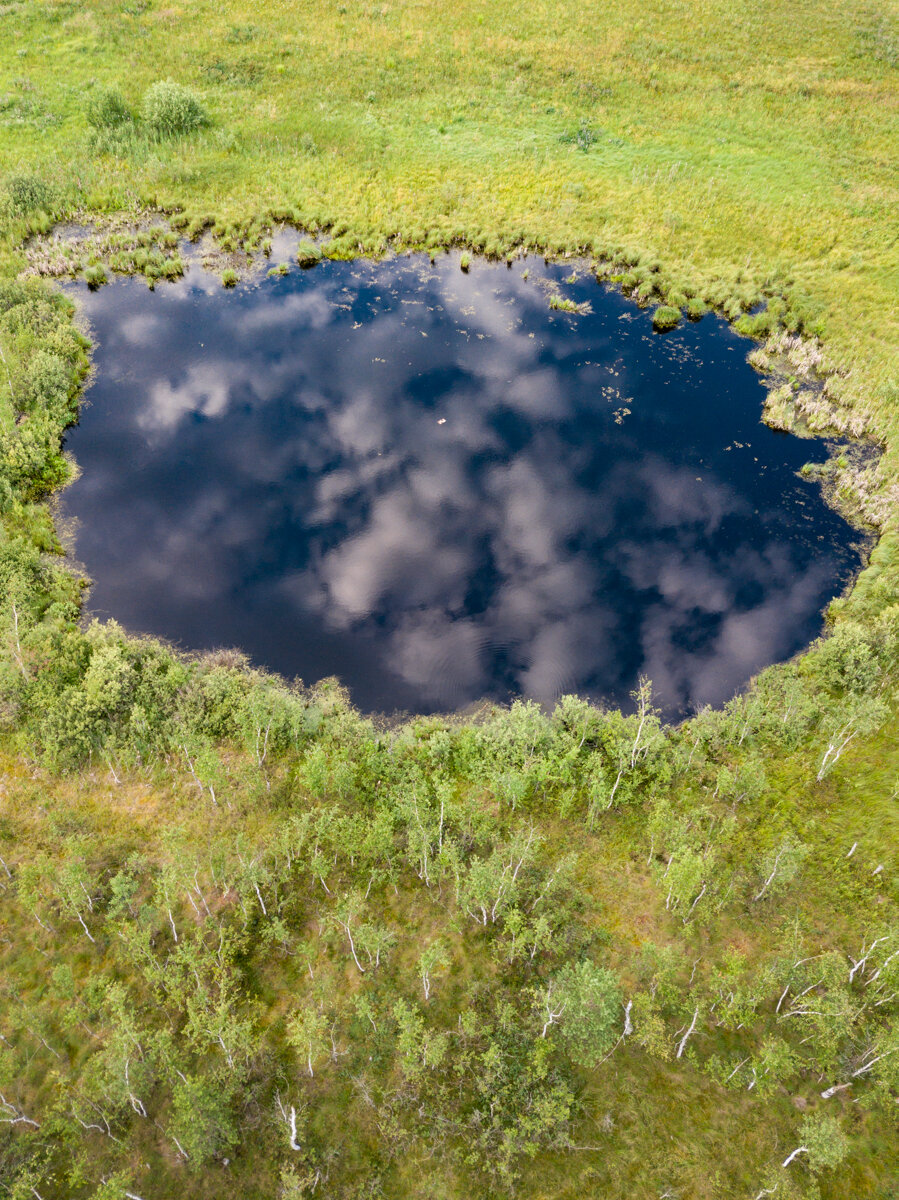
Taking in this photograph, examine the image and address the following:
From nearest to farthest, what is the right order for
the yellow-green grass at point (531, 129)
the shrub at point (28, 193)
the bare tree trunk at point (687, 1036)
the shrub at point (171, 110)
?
the bare tree trunk at point (687, 1036)
the shrub at point (28, 193)
the yellow-green grass at point (531, 129)
the shrub at point (171, 110)

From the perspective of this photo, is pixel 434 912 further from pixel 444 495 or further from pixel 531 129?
pixel 531 129

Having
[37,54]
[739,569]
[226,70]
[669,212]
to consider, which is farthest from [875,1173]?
[37,54]

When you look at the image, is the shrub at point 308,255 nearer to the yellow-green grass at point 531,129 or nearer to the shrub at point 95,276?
the yellow-green grass at point 531,129

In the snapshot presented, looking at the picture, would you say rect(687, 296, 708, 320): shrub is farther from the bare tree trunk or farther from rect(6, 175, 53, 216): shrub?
rect(6, 175, 53, 216): shrub

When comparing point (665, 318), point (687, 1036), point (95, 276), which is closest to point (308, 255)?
point (95, 276)

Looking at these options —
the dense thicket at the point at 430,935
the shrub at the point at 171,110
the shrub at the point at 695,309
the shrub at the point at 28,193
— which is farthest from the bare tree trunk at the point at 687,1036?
the shrub at the point at 171,110

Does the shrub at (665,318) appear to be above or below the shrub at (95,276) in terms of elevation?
above
